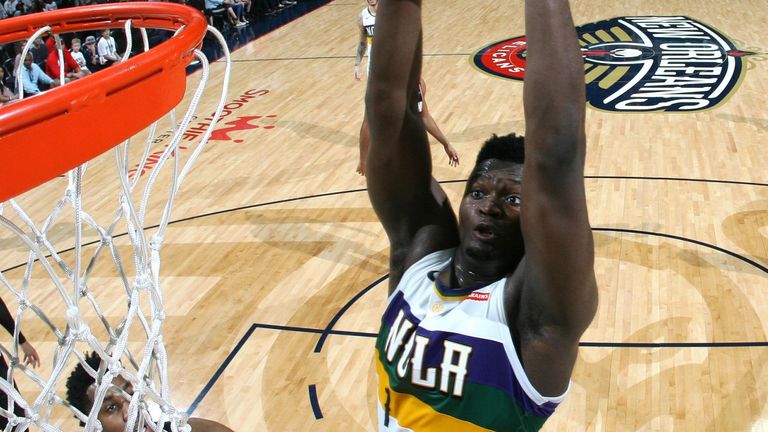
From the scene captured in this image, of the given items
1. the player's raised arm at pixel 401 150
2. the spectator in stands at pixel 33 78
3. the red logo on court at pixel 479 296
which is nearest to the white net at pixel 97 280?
the player's raised arm at pixel 401 150

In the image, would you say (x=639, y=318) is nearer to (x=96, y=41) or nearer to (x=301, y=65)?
(x=96, y=41)

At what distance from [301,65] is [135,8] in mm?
9222

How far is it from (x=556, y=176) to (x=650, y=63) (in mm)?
10146

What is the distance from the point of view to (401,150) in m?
2.05

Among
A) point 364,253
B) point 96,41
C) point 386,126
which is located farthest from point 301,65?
point 386,126

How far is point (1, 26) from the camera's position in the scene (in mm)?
2605

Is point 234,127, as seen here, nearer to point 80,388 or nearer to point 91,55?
point 91,55

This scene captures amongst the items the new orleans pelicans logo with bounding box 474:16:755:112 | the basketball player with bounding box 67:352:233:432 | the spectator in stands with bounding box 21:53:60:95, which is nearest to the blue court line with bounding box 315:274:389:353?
the basketball player with bounding box 67:352:233:432

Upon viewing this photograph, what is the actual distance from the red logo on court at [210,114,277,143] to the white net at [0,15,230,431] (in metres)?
0.34

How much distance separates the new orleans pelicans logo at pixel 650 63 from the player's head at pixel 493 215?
7656mm

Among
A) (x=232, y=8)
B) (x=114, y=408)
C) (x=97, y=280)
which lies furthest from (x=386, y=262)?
(x=232, y=8)

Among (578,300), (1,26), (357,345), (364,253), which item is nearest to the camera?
(578,300)

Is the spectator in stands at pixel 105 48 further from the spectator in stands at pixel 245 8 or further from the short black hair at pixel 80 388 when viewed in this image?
the spectator in stands at pixel 245 8

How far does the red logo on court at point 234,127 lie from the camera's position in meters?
8.94
